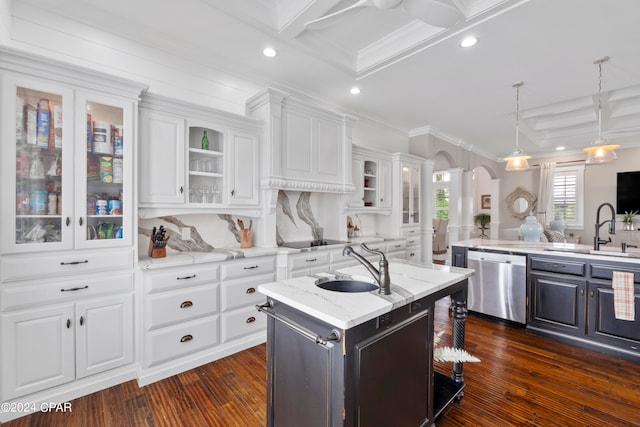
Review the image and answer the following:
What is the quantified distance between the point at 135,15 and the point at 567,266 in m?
4.61

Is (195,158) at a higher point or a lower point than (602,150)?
lower

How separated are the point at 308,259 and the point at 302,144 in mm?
1320

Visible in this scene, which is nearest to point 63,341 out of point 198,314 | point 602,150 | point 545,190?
point 198,314

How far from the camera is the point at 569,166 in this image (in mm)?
7379

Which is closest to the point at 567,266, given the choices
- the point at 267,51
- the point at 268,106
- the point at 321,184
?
the point at 321,184

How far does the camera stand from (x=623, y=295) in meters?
2.68

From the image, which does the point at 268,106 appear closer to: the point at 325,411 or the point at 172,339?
the point at 172,339

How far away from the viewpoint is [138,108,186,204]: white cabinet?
2.44 metres

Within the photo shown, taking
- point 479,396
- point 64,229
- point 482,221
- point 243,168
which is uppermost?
point 243,168

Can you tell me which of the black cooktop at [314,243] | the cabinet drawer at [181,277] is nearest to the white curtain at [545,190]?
the black cooktop at [314,243]

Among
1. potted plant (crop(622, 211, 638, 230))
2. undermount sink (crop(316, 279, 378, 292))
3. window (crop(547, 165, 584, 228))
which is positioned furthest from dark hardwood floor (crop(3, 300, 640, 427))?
window (crop(547, 165, 584, 228))

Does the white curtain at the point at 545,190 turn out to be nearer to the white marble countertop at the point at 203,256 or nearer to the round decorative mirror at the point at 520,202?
the round decorative mirror at the point at 520,202

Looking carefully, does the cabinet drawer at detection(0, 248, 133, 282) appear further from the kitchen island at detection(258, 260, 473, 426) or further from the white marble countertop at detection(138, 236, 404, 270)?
the kitchen island at detection(258, 260, 473, 426)

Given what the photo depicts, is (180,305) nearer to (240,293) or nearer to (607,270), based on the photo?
(240,293)
